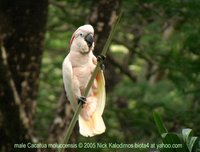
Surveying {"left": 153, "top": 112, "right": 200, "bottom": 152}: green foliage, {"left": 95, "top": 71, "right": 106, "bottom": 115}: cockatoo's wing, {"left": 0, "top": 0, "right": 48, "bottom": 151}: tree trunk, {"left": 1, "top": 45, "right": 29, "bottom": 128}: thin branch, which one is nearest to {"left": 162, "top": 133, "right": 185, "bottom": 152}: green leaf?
{"left": 153, "top": 112, "right": 200, "bottom": 152}: green foliage

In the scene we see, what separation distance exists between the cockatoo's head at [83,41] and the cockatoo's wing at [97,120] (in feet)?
0.40

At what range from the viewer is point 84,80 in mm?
2182

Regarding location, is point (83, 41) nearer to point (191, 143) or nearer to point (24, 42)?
point (191, 143)

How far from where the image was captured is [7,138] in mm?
4043

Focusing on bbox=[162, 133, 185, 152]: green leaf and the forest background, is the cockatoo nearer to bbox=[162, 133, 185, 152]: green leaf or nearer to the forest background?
bbox=[162, 133, 185, 152]: green leaf

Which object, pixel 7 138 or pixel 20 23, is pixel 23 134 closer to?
pixel 7 138

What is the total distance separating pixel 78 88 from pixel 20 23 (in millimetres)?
2747

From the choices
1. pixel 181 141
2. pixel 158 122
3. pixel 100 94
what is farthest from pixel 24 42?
pixel 100 94

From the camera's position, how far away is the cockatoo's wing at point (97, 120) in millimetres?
2143

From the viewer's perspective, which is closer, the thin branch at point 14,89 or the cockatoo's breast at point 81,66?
the cockatoo's breast at point 81,66

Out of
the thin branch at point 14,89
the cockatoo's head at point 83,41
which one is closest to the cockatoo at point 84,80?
the cockatoo's head at point 83,41

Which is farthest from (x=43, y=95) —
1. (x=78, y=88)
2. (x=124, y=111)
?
(x=78, y=88)

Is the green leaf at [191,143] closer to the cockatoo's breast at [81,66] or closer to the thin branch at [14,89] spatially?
the cockatoo's breast at [81,66]

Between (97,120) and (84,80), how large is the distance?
0.18 metres
